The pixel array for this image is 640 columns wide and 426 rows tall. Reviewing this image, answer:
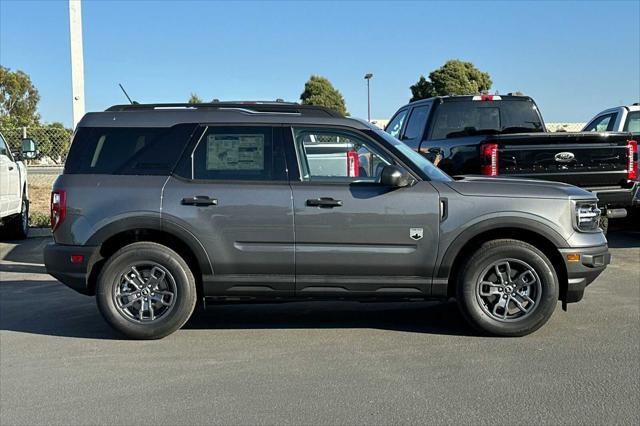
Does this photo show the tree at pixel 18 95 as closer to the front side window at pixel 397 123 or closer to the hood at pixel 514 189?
the front side window at pixel 397 123

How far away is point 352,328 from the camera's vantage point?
582 centimetres

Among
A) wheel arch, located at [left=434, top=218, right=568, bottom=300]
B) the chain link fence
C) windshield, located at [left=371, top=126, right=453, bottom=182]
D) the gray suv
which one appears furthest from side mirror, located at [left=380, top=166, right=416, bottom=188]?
the chain link fence

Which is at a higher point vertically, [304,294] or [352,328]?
[304,294]

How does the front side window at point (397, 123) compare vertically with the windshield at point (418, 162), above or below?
above

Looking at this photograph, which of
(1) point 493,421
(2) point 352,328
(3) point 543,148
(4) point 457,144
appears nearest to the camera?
(1) point 493,421

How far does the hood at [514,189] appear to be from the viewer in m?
5.29

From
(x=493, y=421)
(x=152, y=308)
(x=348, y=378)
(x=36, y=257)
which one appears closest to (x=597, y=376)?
(x=493, y=421)

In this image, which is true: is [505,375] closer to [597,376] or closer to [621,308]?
[597,376]

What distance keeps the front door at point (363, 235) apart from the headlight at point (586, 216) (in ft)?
4.02

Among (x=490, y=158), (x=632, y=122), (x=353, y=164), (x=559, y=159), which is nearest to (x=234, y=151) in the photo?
(x=353, y=164)

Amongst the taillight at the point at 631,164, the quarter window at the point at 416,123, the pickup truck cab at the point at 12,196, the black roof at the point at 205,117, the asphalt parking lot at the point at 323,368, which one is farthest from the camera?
the pickup truck cab at the point at 12,196

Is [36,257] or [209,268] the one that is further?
[36,257]

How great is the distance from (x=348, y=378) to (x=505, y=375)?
→ 3.73 ft

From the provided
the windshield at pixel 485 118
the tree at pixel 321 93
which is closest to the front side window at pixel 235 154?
the windshield at pixel 485 118
